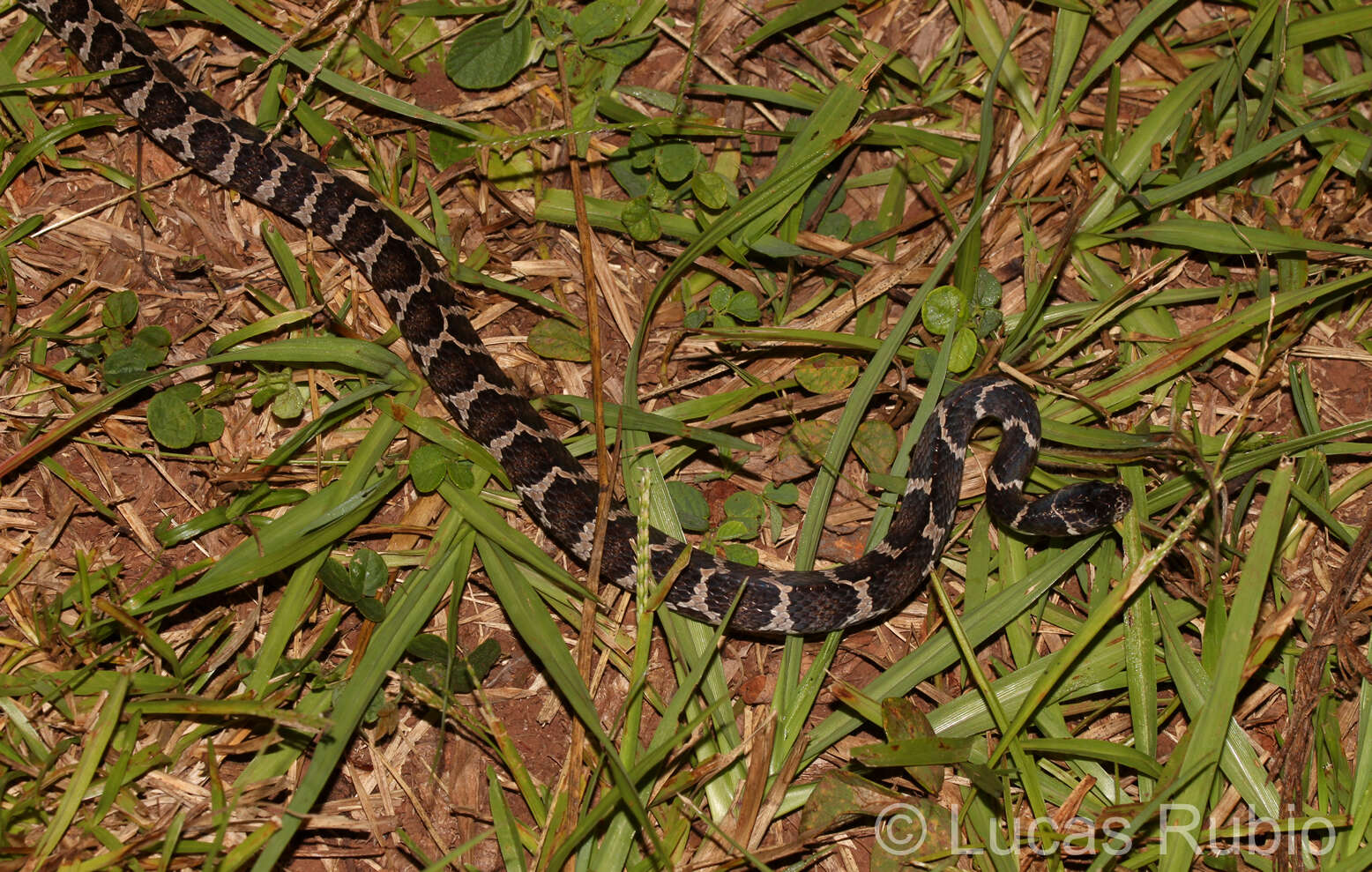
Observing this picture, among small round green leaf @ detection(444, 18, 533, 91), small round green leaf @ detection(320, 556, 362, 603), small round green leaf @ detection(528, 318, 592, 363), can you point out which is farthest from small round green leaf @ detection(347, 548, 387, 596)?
small round green leaf @ detection(444, 18, 533, 91)

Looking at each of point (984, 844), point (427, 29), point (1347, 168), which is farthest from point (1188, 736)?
point (427, 29)

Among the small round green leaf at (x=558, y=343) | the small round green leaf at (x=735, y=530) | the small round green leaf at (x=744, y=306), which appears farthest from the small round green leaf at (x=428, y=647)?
the small round green leaf at (x=744, y=306)

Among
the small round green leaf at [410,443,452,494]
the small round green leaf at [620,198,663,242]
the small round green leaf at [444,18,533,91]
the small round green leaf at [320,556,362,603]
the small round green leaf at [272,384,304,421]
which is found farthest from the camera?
the small round green leaf at [444,18,533,91]

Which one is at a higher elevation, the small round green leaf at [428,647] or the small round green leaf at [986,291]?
the small round green leaf at [986,291]

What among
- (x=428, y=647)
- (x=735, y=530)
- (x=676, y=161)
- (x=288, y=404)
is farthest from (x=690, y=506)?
(x=288, y=404)

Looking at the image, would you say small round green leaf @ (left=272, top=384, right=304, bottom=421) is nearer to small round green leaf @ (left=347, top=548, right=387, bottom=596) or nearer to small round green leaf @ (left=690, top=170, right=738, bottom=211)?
small round green leaf @ (left=347, top=548, right=387, bottom=596)

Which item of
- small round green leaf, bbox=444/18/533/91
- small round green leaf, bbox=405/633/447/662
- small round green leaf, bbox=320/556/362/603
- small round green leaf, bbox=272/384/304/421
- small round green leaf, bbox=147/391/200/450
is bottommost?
small round green leaf, bbox=405/633/447/662

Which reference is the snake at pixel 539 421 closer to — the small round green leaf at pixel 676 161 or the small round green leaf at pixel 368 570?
the small round green leaf at pixel 368 570

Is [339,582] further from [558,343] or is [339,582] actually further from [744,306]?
[744,306]

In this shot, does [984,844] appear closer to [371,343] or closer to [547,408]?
[547,408]
